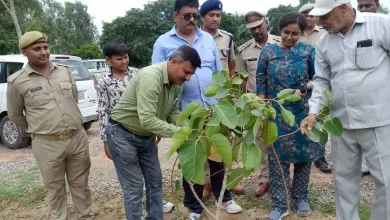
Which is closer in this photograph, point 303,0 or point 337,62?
point 337,62

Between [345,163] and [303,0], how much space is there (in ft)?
186

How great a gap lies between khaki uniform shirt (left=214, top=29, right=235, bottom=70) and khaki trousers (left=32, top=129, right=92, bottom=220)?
4.81ft

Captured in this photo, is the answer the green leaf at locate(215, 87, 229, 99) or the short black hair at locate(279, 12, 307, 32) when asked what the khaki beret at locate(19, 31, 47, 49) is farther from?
the short black hair at locate(279, 12, 307, 32)

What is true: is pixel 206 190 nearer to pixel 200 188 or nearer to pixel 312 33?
pixel 200 188

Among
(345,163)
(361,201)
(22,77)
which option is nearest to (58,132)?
(22,77)

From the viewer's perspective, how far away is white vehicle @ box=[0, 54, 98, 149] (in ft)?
20.4

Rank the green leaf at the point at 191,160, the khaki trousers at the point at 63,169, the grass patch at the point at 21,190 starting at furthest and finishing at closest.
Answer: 1. the grass patch at the point at 21,190
2. the khaki trousers at the point at 63,169
3. the green leaf at the point at 191,160

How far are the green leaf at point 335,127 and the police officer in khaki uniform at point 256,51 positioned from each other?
1.43m

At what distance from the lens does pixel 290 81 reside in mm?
→ 2775

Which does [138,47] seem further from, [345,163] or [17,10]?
[345,163]

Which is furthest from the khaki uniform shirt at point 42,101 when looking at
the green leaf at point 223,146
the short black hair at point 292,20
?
the short black hair at point 292,20

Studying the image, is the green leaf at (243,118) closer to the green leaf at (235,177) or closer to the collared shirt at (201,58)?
the green leaf at (235,177)

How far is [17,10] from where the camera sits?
22.0m

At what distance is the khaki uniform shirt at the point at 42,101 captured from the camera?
9.09 ft
